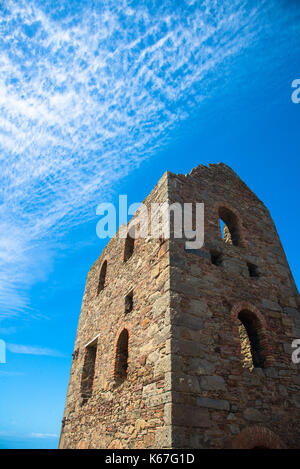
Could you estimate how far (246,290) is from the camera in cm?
650

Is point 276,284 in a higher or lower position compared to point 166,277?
higher

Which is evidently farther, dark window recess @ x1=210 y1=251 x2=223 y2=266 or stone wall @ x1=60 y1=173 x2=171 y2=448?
dark window recess @ x1=210 y1=251 x2=223 y2=266

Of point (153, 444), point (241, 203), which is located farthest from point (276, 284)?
point (153, 444)

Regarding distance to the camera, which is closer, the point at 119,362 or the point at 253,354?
the point at 253,354

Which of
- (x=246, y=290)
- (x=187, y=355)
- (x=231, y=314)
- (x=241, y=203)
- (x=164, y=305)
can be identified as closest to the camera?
(x=187, y=355)

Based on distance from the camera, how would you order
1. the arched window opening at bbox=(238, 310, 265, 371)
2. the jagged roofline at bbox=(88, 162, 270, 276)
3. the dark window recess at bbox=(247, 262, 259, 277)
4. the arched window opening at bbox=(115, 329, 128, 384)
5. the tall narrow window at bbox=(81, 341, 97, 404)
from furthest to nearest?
the tall narrow window at bbox=(81, 341, 97, 404) < the jagged roofline at bbox=(88, 162, 270, 276) < the dark window recess at bbox=(247, 262, 259, 277) < the arched window opening at bbox=(115, 329, 128, 384) < the arched window opening at bbox=(238, 310, 265, 371)

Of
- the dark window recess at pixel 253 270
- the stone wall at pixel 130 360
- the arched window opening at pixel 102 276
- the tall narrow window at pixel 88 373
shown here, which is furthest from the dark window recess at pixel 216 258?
the arched window opening at pixel 102 276

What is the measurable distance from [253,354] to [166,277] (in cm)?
256

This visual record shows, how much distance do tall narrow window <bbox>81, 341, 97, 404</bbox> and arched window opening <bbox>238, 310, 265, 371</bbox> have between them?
4.53 m

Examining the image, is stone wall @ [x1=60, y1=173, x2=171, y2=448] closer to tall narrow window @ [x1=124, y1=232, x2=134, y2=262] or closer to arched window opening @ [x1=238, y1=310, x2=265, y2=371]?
tall narrow window @ [x1=124, y1=232, x2=134, y2=262]

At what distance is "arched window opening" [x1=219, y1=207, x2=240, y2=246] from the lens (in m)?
7.74

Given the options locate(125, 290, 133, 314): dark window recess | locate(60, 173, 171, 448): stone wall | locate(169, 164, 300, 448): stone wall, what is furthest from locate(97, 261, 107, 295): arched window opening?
locate(169, 164, 300, 448): stone wall

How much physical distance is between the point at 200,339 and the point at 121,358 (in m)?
2.80
